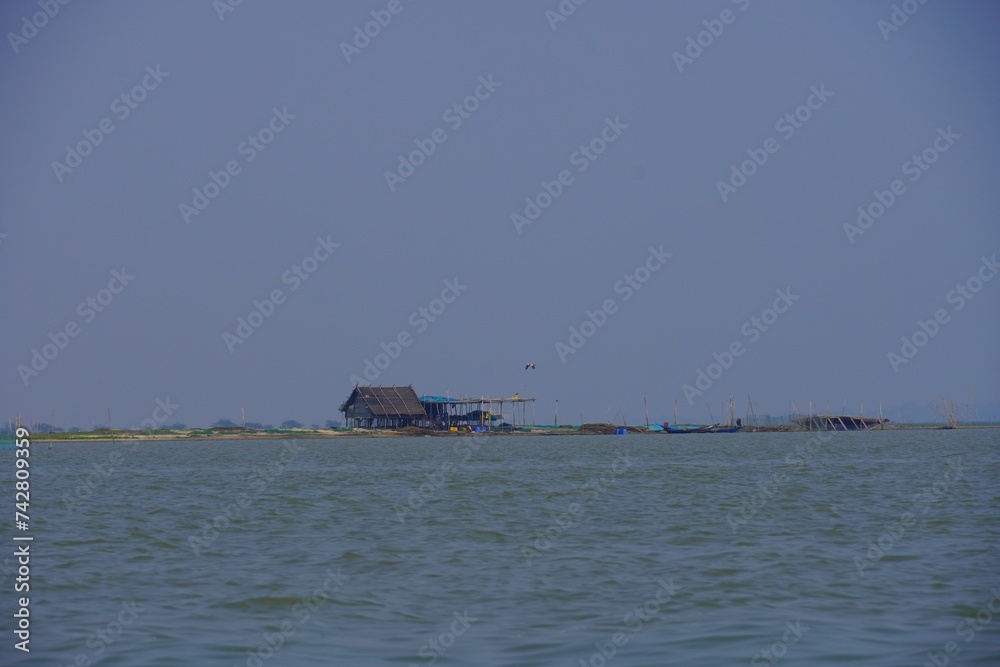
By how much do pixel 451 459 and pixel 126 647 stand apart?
137 ft

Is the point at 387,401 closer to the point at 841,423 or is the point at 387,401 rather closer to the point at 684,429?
the point at 684,429

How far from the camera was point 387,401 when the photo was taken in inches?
4289

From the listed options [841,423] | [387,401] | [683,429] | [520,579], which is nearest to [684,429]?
[683,429]

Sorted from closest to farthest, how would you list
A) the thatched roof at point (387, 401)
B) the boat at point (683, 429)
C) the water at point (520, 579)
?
the water at point (520, 579)
the thatched roof at point (387, 401)
the boat at point (683, 429)

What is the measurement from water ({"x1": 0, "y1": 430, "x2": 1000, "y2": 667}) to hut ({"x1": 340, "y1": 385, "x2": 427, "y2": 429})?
79.1m

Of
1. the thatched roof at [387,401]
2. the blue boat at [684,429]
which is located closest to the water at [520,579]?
the thatched roof at [387,401]

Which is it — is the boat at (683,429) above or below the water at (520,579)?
above

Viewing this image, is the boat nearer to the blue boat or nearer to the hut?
the blue boat

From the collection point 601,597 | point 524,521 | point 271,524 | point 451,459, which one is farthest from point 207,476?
point 601,597

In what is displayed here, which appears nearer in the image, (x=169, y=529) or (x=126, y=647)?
(x=126, y=647)

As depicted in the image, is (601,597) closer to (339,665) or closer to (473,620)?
(473,620)

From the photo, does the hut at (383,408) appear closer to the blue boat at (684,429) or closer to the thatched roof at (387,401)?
A: the thatched roof at (387,401)

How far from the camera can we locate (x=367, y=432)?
10506 cm

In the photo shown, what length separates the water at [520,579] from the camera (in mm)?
10469
